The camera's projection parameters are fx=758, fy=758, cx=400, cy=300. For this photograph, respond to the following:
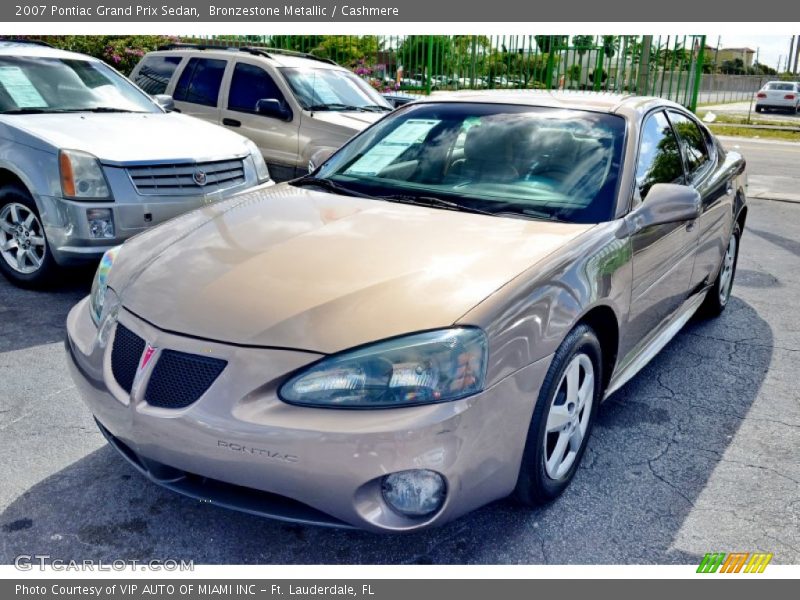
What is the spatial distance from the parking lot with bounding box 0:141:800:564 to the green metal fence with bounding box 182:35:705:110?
12405 millimetres

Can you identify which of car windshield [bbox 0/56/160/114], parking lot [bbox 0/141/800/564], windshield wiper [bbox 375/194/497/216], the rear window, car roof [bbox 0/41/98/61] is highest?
car roof [bbox 0/41/98/61]

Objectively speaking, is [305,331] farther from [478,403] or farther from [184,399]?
[478,403]

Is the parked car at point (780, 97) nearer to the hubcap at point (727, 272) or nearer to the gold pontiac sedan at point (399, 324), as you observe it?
the hubcap at point (727, 272)

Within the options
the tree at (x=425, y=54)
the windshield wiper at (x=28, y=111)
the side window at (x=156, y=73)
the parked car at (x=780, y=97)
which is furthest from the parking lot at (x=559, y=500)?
the parked car at (x=780, y=97)

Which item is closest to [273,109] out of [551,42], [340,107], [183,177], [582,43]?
[340,107]

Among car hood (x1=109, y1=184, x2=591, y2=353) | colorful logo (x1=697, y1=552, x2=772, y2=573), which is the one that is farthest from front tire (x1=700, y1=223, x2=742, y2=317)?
colorful logo (x1=697, y1=552, x2=772, y2=573)

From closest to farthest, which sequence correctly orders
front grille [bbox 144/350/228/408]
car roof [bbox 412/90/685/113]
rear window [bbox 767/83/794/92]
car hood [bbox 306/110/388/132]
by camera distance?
1. front grille [bbox 144/350/228/408]
2. car roof [bbox 412/90/685/113]
3. car hood [bbox 306/110/388/132]
4. rear window [bbox 767/83/794/92]

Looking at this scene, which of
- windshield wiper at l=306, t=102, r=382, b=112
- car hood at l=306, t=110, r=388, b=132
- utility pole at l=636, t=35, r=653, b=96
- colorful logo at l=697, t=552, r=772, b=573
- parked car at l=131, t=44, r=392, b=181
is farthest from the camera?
utility pole at l=636, t=35, r=653, b=96

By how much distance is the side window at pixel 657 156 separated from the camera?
362 cm

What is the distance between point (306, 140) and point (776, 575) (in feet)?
22.1

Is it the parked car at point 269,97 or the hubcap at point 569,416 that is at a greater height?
the parked car at point 269,97

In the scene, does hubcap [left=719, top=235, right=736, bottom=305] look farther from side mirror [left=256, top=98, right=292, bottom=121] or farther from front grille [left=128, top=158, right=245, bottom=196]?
side mirror [left=256, top=98, right=292, bottom=121]

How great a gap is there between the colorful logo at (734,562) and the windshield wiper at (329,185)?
2.05 metres

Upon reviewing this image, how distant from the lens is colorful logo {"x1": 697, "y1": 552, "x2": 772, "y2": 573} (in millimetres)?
2633
